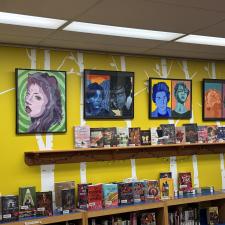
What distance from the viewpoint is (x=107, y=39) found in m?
3.96

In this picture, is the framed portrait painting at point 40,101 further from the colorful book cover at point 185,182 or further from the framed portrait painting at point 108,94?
the colorful book cover at point 185,182

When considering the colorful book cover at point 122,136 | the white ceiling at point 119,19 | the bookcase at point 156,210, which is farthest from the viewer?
the colorful book cover at point 122,136

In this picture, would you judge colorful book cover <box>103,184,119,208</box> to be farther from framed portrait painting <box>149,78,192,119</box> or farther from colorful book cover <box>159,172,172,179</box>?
framed portrait painting <box>149,78,192,119</box>

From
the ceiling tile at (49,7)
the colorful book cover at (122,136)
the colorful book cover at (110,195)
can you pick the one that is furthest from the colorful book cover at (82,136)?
the ceiling tile at (49,7)

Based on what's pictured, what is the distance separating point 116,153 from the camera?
4582 millimetres

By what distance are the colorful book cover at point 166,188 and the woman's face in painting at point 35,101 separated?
165 cm

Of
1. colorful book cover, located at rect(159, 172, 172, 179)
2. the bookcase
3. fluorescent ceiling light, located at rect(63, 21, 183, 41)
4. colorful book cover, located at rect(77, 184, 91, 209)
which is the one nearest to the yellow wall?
colorful book cover, located at rect(159, 172, 172, 179)

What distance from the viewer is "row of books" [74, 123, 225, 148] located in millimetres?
4387

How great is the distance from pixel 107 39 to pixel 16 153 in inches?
57.3

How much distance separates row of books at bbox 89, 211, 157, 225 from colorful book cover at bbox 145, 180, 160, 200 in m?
0.18

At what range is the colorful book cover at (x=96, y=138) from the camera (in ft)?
14.5

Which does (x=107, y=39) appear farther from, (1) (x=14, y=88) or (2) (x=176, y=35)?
(1) (x=14, y=88)

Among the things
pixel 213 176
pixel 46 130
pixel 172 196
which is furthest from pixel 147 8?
pixel 213 176

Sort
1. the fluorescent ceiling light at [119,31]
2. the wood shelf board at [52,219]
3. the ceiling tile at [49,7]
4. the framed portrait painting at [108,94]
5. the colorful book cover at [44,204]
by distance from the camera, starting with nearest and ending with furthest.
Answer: the ceiling tile at [49,7] < the fluorescent ceiling light at [119,31] < the wood shelf board at [52,219] < the colorful book cover at [44,204] < the framed portrait painting at [108,94]
